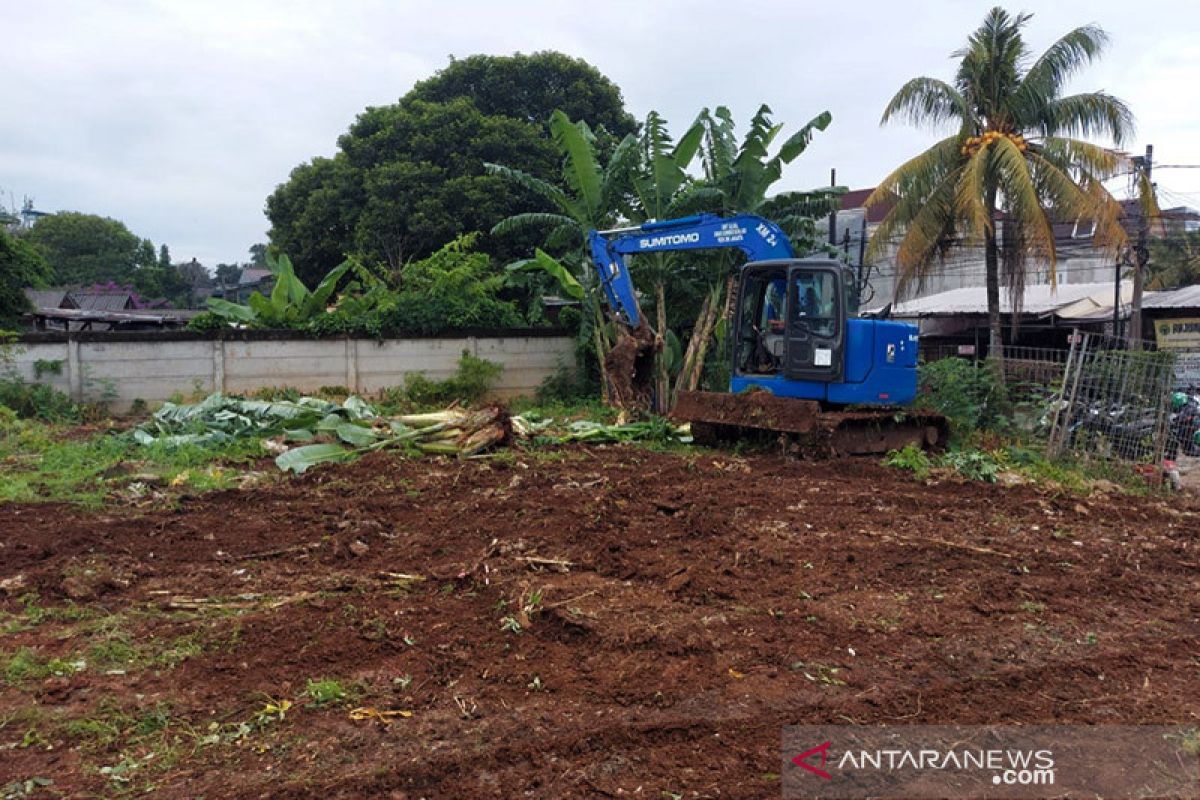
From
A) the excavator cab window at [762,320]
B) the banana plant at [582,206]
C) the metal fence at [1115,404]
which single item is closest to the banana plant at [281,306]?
the banana plant at [582,206]

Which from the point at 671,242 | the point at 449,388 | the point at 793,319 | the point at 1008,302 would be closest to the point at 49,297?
the point at 449,388

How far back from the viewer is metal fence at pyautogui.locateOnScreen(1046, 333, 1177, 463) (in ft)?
30.6

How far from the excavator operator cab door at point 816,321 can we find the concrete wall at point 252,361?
25.0 feet

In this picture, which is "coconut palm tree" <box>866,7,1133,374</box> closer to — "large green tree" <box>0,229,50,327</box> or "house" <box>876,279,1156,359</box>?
"house" <box>876,279,1156,359</box>

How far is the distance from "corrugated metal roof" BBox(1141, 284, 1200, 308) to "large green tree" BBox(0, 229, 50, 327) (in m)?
24.5

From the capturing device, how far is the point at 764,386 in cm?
1062

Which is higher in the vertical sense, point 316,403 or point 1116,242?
point 1116,242

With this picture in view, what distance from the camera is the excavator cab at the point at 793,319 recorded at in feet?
32.4

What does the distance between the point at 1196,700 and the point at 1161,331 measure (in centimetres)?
2198

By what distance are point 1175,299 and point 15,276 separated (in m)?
25.9

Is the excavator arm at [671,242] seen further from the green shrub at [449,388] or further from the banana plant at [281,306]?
the banana plant at [281,306]

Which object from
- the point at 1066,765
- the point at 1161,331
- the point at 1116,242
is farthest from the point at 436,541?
the point at 1161,331

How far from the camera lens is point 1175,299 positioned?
72.3 ft

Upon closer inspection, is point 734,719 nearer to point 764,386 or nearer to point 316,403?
point 764,386
